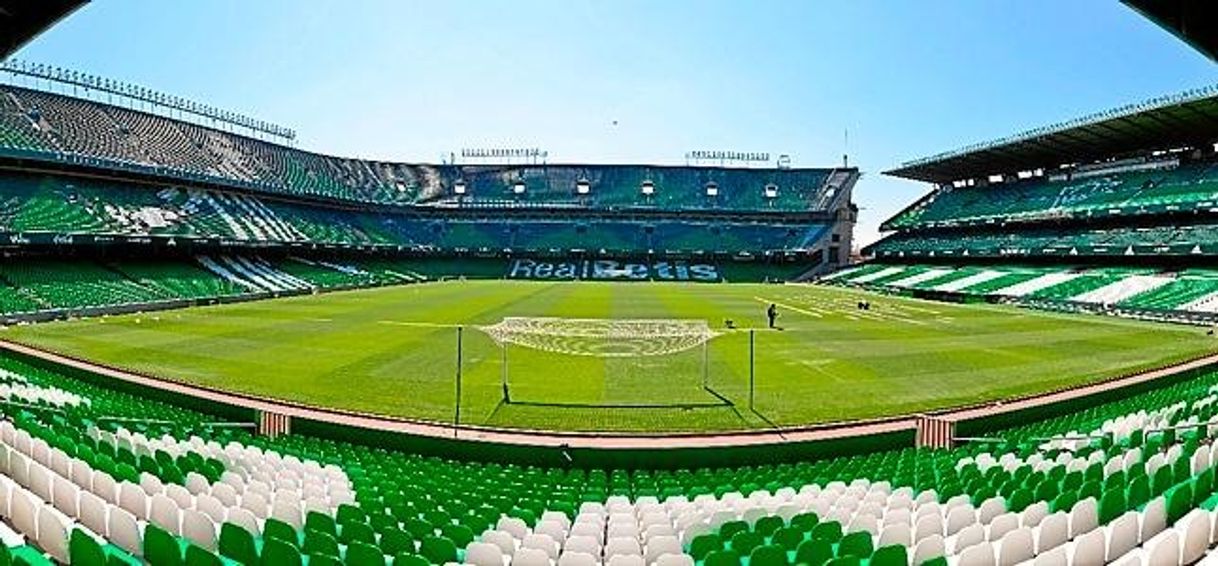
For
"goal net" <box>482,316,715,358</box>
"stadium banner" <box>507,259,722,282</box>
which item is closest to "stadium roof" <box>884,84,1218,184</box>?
"stadium banner" <box>507,259,722,282</box>

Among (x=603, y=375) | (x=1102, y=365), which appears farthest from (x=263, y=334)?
(x=1102, y=365)

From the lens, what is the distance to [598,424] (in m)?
17.6

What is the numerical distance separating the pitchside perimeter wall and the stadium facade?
110ft

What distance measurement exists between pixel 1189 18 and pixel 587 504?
8.14 metres

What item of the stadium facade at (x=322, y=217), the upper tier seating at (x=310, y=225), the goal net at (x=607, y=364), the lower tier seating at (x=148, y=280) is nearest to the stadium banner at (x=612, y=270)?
the stadium facade at (x=322, y=217)

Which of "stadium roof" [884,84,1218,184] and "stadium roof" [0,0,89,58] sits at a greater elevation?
"stadium roof" [884,84,1218,184]

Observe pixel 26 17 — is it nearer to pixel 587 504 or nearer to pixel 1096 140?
pixel 587 504

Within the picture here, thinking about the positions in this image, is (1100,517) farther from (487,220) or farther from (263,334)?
(487,220)

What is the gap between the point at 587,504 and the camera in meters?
9.98

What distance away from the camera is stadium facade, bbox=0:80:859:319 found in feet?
181

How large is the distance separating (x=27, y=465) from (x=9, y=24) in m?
4.61

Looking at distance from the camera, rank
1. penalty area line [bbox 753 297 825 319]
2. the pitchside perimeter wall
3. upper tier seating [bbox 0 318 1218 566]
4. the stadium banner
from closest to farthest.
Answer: upper tier seating [bbox 0 318 1218 566]
the pitchside perimeter wall
penalty area line [bbox 753 297 825 319]
the stadium banner

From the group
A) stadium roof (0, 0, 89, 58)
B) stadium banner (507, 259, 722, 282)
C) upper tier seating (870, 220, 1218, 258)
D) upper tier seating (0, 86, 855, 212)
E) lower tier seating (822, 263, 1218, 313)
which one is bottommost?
stadium banner (507, 259, 722, 282)

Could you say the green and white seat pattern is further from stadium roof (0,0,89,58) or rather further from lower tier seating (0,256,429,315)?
lower tier seating (0,256,429,315)
